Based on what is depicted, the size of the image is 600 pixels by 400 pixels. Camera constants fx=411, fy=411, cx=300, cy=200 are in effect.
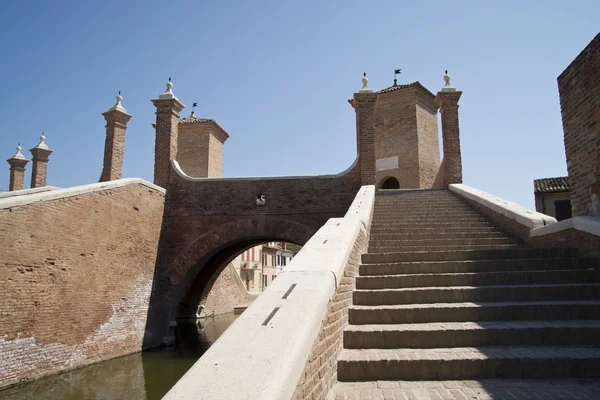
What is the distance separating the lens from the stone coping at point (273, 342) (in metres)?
1.81

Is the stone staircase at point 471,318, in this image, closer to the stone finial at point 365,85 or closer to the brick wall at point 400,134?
the stone finial at point 365,85

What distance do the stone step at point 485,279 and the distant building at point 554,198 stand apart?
1757cm

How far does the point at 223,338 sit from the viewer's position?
91.7 inches

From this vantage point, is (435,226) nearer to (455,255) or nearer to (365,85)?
(455,255)

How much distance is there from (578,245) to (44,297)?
9098 millimetres

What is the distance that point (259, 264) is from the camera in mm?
34844

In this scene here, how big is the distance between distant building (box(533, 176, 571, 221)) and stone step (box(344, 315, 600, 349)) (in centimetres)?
1894

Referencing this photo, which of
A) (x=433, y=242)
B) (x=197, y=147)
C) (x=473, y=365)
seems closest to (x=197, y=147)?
(x=197, y=147)

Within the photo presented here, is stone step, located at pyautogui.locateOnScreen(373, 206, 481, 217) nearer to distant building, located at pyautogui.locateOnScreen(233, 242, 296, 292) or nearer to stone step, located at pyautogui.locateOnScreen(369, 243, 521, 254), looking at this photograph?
stone step, located at pyautogui.locateOnScreen(369, 243, 521, 254)

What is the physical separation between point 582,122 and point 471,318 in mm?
4238

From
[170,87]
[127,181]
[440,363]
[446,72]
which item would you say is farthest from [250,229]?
[440,363]

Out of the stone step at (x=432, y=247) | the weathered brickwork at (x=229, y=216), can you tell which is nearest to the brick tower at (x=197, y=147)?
the weathered brickwork at (x=229, y=216)

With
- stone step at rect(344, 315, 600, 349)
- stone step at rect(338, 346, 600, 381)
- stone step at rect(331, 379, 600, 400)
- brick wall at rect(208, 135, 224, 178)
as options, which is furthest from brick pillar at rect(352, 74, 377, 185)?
brick wall at rect(208, 135, 224, 178)

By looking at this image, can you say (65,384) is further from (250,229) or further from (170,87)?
Result: (170,87)
